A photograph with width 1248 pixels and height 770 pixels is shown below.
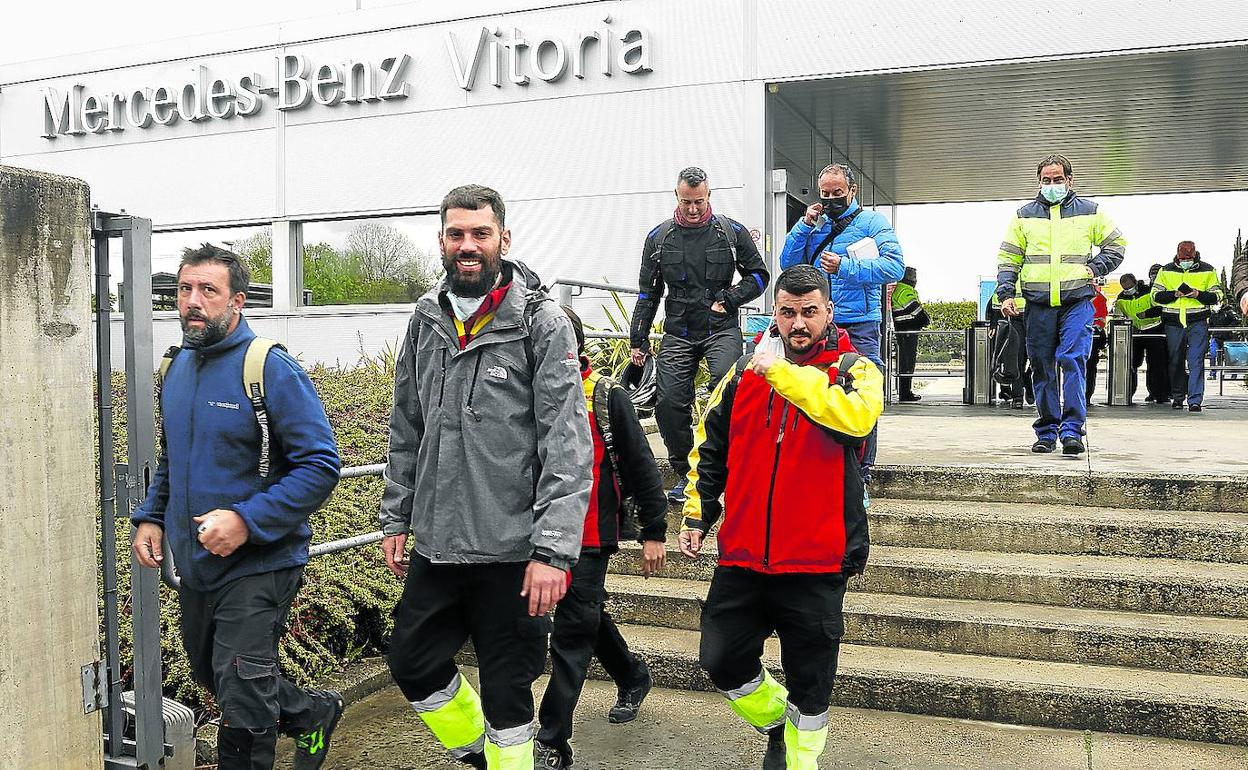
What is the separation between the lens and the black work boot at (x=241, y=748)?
11.3ft

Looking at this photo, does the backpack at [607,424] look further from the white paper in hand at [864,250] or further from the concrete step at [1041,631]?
the white paper in hand at [864,250]

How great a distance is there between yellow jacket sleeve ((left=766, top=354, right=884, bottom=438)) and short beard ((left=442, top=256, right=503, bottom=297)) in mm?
975

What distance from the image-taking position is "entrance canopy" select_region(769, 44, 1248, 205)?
1185cm

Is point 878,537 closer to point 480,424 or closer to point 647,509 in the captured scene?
point 647,509

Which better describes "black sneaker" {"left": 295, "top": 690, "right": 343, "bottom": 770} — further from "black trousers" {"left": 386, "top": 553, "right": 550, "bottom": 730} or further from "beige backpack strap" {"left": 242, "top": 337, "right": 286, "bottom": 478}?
"beige backpack strap" {"left": 242, "top": 337, "right": 286, "bottom": 478}

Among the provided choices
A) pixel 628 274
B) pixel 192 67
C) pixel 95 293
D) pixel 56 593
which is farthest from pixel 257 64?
pixel 56 593

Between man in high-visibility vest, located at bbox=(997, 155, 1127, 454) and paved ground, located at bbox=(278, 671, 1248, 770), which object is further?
man in high-visibility vest, located at bbox=(997, 155, 1127, 454)

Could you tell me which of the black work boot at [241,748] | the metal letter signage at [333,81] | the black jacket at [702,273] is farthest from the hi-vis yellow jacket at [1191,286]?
the black work boot at [241,748]

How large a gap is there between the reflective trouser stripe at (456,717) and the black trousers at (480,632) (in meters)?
0.08

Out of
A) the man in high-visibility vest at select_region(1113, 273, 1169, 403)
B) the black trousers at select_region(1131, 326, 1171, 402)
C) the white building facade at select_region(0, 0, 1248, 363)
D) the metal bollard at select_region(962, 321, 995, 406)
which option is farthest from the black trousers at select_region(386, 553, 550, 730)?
the black trousers at select_region(1131, 326, 1171, 402)

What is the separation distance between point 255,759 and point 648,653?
231 centimetres

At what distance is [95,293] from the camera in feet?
13.5

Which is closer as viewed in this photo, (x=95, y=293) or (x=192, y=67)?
(x=95, y=293)

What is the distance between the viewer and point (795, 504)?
373cm
